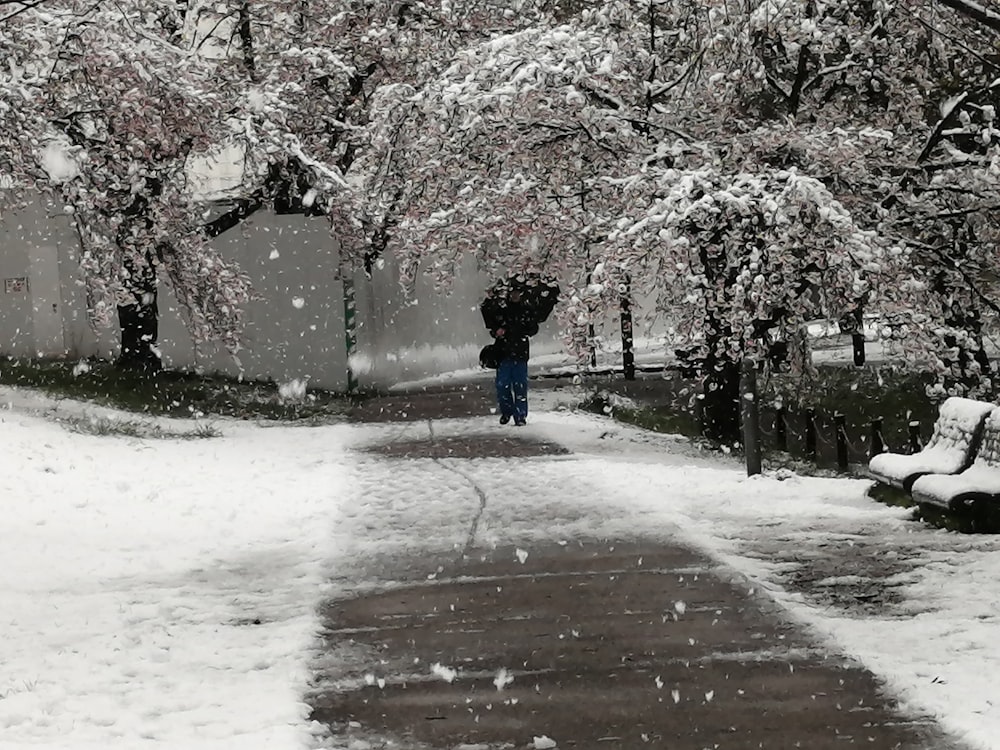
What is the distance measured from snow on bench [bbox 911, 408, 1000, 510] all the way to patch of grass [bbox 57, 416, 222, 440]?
30.0 feet

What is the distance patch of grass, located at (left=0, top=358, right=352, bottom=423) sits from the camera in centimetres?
1911

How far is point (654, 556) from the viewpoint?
28.5 feet

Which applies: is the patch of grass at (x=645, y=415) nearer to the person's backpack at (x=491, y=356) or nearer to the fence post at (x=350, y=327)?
the person's backpack at (x=491, y=356)

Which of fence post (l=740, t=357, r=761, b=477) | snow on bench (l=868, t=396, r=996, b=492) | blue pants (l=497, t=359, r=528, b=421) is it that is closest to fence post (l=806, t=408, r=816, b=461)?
blue pants (l=497, t=359, r=528, b=421)

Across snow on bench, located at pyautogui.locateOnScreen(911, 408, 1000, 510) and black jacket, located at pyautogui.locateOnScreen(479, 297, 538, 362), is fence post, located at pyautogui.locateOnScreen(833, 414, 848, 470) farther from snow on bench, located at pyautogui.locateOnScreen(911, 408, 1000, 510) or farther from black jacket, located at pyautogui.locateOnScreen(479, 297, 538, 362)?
snow on bench, located at pyautogui.locateOnScreen(911, 408, 1000, 510)

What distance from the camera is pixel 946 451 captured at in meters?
10.2

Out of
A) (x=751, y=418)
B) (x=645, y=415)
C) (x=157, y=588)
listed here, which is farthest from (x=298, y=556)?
(x=645, y=415)

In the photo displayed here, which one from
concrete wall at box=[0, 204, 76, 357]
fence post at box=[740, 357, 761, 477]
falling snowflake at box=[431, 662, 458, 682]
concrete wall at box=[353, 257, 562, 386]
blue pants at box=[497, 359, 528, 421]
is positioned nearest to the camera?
falling snowflake at box=[431, 662, 458, 682]

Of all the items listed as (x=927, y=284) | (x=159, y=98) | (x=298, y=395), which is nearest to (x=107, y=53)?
(x=159, y=98)

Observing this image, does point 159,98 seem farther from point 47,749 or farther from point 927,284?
point 47,749

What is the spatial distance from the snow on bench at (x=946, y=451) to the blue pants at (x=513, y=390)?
592cm

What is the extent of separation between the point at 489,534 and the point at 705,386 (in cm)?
805

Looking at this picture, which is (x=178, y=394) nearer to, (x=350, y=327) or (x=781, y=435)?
(x=350, y=327)

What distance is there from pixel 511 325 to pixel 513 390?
3.19 feet
